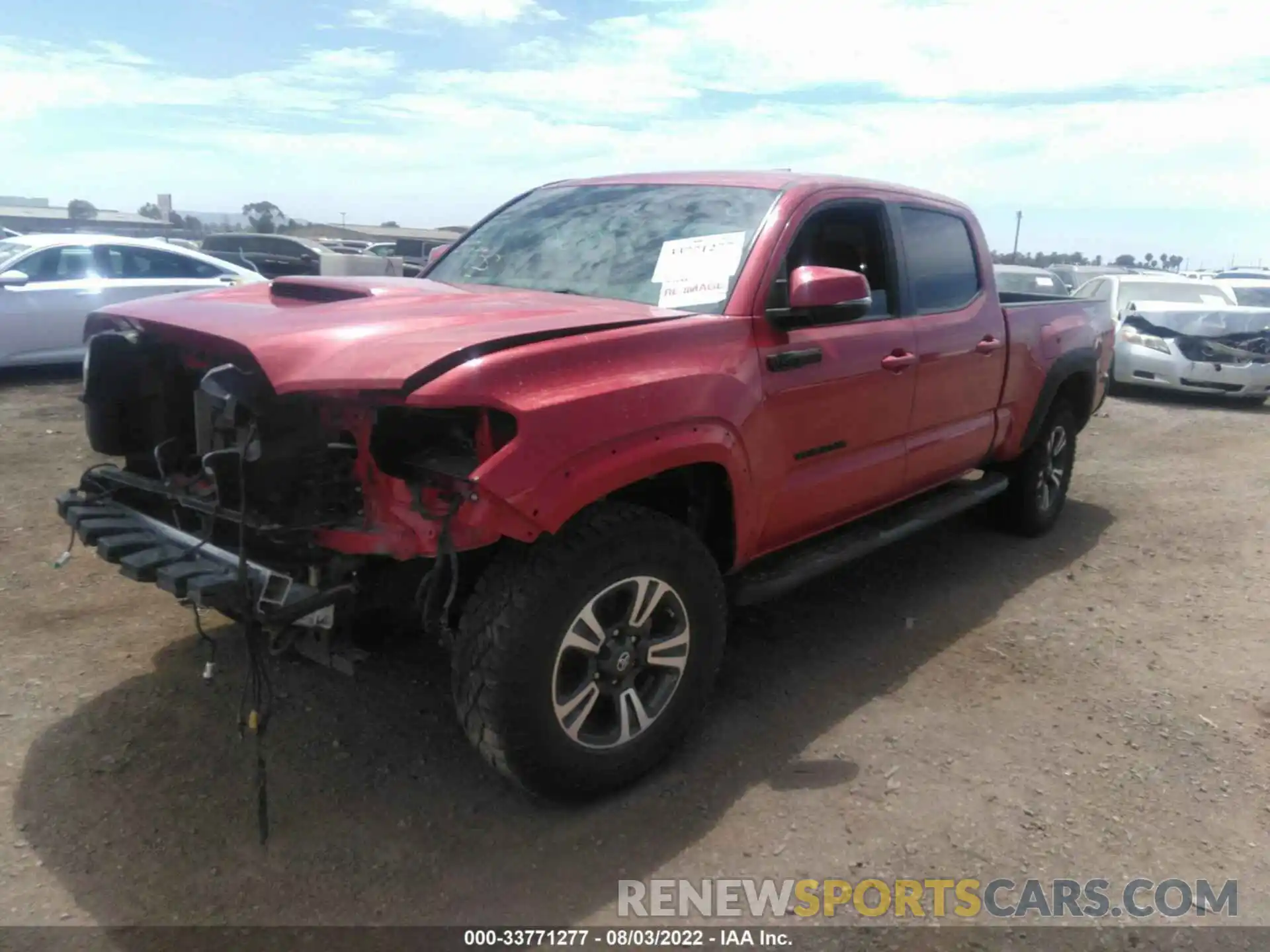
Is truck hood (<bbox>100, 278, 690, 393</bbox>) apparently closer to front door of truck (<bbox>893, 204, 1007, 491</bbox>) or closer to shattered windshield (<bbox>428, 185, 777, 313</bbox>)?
shattered windshield (<bbox>428, 185, 777, 313</bbox>)

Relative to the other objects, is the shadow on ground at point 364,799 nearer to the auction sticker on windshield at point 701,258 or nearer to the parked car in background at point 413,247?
the auction sticker on windshield at point 701,258

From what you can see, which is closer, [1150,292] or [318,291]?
[318,291]

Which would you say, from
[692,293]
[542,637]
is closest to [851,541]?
[692,293]

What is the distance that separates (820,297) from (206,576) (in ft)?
6.74

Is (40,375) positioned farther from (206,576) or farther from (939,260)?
(939,260)

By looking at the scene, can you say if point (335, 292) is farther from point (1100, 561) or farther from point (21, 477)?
point (1100, 561)

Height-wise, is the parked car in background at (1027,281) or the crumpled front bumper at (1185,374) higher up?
the parked car in background at (1027,281)

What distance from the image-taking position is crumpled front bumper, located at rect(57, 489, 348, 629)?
2549mm

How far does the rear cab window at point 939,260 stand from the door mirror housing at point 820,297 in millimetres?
916

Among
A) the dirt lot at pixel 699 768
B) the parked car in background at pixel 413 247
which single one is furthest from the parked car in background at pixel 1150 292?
the parked car in background at pixel 413 247

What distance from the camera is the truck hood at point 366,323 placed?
247 cm

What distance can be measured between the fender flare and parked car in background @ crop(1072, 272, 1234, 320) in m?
8.06

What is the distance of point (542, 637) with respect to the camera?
270cm

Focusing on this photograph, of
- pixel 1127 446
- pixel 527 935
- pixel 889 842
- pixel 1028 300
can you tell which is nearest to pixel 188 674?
pixel 527 935
